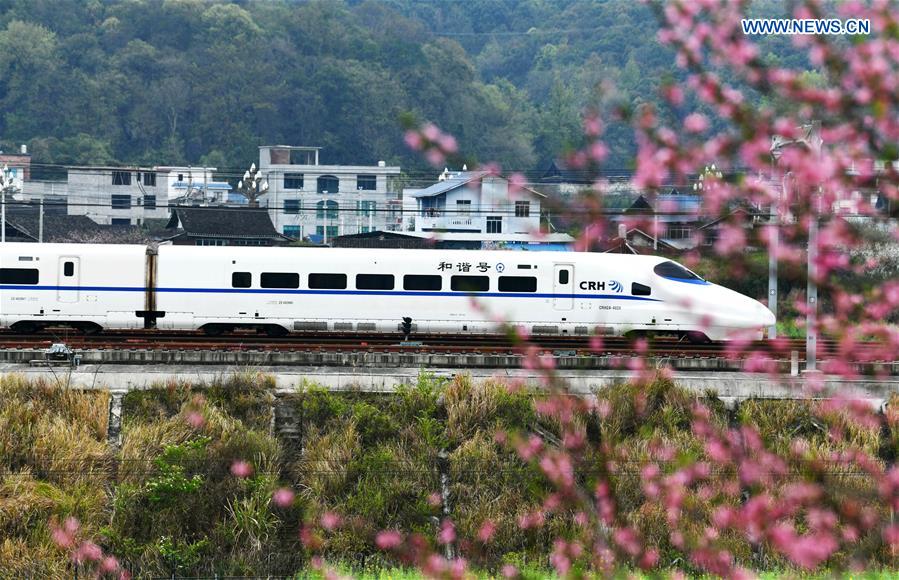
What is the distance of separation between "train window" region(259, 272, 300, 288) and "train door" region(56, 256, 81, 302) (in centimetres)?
355

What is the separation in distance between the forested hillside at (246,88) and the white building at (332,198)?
20879 millimetres

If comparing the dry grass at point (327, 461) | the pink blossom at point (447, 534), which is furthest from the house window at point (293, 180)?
the pink blossom at point (447, 534)

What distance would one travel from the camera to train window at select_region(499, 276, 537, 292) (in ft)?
72.3

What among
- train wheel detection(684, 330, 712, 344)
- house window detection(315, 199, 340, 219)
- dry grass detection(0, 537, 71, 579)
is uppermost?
house window detection(315, 199, 340, 219)

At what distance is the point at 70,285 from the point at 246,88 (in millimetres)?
83148

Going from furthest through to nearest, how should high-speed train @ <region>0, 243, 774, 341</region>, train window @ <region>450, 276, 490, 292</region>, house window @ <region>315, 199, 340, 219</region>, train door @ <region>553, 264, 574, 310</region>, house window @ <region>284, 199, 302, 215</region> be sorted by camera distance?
house window @ <region>284, 199, 302, 215</region> → house window @ <region>315, 199, 340, 219</region> → train door @ <region>553, 264, 574, 310</region> → train window @ <region>450, 276, 490, 292</region> → high-speed train @ <region>0, 243, 774, 341</region>

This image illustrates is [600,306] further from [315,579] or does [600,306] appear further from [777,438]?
[315,579]

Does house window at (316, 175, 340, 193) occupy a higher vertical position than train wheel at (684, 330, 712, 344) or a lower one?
higher

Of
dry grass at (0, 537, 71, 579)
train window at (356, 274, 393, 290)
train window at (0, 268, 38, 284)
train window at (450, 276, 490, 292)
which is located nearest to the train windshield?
train window at (450, 276, 490, 292)

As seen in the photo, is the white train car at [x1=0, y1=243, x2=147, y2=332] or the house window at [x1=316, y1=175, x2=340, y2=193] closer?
the white train car at [x1=0, y1=243, x2=147, y2=332]

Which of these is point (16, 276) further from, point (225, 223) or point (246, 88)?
point (246, 88)

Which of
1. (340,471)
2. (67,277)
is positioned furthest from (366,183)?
(340,471)

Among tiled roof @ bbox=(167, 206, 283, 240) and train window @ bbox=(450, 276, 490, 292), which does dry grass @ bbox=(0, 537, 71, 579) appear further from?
tiled roof @ bbox=(167, 206, 283, 240)

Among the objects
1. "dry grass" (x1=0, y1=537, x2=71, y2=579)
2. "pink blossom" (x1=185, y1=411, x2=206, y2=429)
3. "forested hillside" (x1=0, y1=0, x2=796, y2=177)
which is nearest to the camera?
"dry grass" (x1=0, y1=537, x2=71, y2=579)
